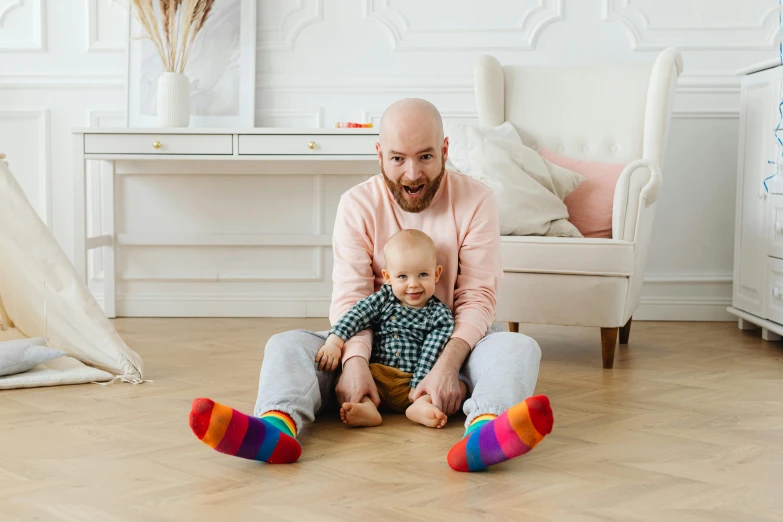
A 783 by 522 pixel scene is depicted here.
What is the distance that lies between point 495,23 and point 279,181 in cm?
114

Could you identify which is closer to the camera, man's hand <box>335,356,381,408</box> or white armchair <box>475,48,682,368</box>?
man's hand <box>335,356,381,408</box>

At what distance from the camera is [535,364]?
5.78ft

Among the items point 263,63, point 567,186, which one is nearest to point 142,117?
point 263,63

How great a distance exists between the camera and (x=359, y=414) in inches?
69.1

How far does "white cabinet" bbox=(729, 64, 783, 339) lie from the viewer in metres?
3.02

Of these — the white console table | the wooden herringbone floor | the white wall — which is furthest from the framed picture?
the wooden herringbone floor

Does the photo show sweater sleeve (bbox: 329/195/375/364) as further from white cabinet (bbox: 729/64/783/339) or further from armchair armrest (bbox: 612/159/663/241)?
white cabinet (bbox: 729/64/783/339)

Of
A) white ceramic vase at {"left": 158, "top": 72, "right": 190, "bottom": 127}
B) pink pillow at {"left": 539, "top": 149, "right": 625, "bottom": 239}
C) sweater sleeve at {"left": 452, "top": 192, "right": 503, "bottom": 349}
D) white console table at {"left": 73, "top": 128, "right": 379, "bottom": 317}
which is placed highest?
white ceramic vase at {"left": 158, "top": 72, "right": 190, "bottom": 127}

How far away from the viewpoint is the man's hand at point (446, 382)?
5.81 feet

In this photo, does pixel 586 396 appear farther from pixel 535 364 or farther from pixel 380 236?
pixel 380 236

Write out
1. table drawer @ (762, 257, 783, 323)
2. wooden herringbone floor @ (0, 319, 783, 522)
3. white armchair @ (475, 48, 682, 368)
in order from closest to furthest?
wooden herringbone floor @ (0, 319, 783, 522), white armchair @ (475, 48, 682, 368), table drawer @ (762, 257, 783, 323)

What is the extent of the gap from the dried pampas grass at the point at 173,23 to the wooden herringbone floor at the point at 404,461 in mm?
1554

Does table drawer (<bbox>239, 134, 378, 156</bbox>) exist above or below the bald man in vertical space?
above

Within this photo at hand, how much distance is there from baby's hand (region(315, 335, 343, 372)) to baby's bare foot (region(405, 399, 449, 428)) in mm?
191
